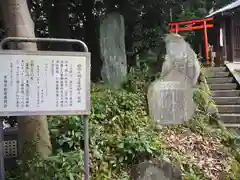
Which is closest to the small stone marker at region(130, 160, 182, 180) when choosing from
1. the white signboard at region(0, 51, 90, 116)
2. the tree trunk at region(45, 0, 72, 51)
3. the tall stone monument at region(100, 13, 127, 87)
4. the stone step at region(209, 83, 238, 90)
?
the white signboard at region(0, 51, 90, 116)

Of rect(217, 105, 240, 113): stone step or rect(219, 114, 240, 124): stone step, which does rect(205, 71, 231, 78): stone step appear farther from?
rect(219, 114, 240, 124): stone step

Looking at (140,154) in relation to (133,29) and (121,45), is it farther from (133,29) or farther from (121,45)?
(133,29)

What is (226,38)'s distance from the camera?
16.3 m

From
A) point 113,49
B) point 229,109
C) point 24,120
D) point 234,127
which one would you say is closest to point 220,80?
point 229,109

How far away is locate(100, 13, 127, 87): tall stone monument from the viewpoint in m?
7.62

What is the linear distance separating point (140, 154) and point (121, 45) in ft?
11.7

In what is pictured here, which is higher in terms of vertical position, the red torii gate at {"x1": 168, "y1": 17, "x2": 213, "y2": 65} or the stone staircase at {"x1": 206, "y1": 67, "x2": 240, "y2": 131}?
the red torii gate at {"x1": 168, "y1": 17, "x2": 213, "y2": 65}

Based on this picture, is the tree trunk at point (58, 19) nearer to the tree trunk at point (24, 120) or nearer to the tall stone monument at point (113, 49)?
the tall stone monument at point (113, 49)

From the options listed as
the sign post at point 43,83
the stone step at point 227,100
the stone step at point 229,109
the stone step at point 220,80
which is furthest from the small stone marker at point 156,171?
the stone step at point 220,80

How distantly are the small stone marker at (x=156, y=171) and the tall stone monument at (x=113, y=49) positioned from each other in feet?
9.83

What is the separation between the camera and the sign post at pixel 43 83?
11.6 ft

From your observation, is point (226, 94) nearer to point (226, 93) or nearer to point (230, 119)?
point (226, 93)

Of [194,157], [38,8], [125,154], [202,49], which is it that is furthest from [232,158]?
[202,49]

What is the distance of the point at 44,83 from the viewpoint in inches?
143
